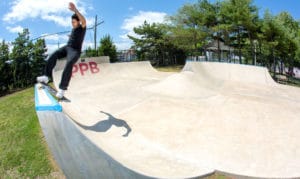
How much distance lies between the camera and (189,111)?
9.35m

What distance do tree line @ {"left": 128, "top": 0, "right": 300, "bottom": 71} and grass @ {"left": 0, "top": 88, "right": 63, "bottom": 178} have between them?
20323mm

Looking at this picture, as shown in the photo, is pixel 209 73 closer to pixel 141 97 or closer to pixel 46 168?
pixel 141 97

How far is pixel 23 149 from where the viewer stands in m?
8.70

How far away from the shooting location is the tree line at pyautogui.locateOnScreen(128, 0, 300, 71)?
2514cm

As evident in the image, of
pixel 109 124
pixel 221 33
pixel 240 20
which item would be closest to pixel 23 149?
pixel 109 124

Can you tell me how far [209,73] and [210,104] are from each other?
8645mm

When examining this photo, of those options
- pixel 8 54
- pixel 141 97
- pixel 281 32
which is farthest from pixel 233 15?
pixel 8 54

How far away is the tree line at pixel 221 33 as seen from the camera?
2514 centimetres

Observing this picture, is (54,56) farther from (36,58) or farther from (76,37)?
(36,58)

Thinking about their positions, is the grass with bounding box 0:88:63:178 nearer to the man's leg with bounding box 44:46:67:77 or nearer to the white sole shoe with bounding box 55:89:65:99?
the white sole shoe with bounding box 55:89:65:99

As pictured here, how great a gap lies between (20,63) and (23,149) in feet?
50.2

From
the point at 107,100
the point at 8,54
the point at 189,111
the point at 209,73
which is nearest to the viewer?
the point at 189,111

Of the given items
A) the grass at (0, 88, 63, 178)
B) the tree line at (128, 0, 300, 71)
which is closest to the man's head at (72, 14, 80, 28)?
the grass at (0, 88, 63, 178)

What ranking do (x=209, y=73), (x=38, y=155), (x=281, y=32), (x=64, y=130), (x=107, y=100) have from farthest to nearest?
(x=281, y=32) → (x=209, y=73) → (x=107, y=100) → (x=38, y=155) → (x=64, y=130)
